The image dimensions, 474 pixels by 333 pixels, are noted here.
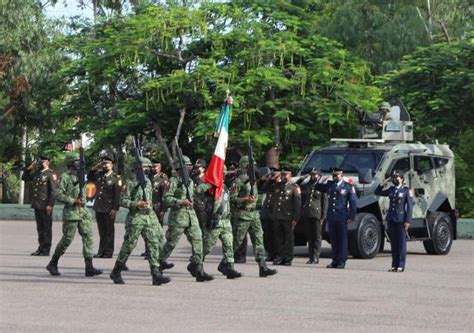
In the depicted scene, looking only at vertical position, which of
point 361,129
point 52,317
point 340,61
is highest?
point 340,61

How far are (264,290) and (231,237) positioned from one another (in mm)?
1459

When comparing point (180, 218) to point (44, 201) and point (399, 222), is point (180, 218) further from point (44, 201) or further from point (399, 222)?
point (44, 201)

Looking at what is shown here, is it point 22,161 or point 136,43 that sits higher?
point 136,43

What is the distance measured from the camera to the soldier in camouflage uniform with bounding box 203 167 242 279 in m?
16.8

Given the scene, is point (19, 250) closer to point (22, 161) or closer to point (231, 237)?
point (231, 237)

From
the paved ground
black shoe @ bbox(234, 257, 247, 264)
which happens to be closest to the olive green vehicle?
the paved ground

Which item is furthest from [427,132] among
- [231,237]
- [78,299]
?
[78,299]

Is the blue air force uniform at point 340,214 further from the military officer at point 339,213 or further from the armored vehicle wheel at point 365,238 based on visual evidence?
the armored vehicle wheel at point 365,238

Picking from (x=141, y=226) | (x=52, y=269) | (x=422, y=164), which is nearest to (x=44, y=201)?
(x=52, y=269)

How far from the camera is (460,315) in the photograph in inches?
525

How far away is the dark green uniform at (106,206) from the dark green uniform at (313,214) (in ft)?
10.5

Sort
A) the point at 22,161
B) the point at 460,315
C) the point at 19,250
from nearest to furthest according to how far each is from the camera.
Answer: the point at 460,315, the point at 19,250, the point at 22,161

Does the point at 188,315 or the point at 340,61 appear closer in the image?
the point at 188,315

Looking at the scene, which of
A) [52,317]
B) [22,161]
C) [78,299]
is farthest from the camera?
[22,161]
